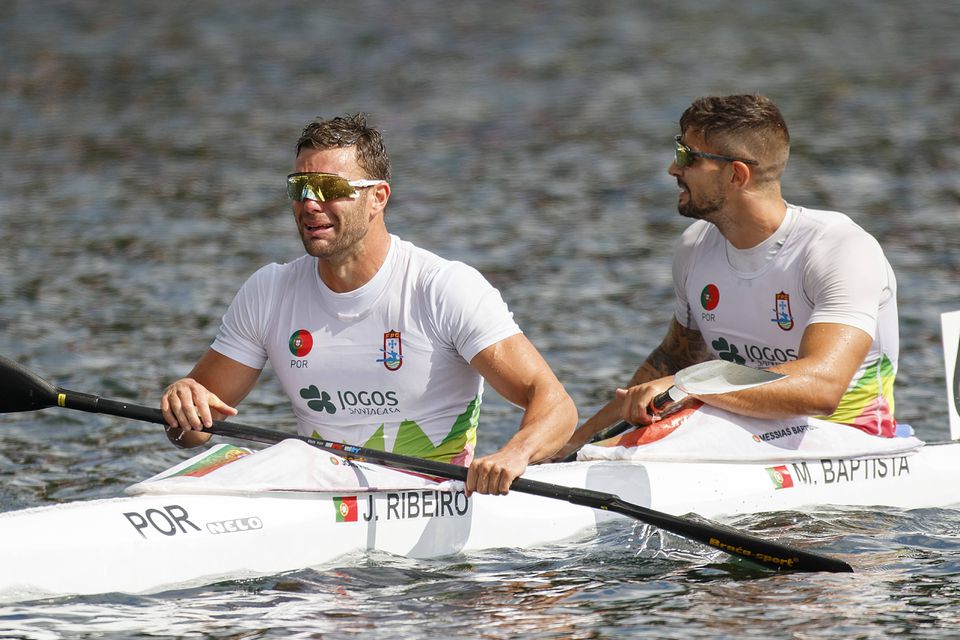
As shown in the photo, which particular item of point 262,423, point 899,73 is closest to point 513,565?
point 262,423

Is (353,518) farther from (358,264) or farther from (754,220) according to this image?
(754,220)

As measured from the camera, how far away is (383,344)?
21.6 ft

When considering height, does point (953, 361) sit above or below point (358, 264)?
below

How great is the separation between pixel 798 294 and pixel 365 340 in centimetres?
217

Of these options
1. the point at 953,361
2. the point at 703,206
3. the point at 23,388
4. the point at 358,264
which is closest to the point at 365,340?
the point at 358,264

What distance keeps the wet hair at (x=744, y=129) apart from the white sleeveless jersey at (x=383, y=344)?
4.92 ft

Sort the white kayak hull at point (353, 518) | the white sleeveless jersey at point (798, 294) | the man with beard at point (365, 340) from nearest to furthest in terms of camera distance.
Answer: the white kayak hull at point (353, 518)
the man with beard at point (365, 340)
the white sleeveless jersey at point (798, 294)

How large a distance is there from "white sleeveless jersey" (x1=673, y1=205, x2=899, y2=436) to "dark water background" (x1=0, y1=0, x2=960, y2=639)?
707mm

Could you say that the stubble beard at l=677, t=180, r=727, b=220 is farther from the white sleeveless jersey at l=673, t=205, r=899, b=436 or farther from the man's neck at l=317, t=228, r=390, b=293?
the man's neck at l=317, t=228, r=390, b=293

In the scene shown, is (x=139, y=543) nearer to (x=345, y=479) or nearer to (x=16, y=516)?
(x=16, y=516)

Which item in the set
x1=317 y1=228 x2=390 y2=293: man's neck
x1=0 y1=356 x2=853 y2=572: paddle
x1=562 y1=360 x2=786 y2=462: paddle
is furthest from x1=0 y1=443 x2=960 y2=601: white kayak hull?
x1=317 y1=228 x2=390 y2=293: man's neck

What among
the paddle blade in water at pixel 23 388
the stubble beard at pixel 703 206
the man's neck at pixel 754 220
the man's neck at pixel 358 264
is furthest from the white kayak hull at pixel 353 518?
the stubble beard at pixel 703 206

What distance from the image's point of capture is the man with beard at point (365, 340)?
6.38 m

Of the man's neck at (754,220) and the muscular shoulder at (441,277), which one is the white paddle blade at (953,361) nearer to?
the man's neck at (754,220)
